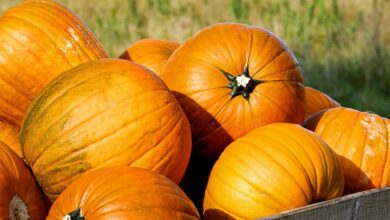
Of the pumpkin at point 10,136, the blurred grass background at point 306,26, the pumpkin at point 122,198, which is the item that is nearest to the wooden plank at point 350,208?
the pumpkin at point 122,198

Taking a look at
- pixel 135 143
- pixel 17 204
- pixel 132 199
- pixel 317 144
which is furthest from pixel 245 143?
pixel 17 204

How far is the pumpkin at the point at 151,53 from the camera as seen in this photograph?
3.28m

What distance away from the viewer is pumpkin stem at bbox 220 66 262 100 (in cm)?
268

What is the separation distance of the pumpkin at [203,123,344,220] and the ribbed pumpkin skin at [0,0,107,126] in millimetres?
817

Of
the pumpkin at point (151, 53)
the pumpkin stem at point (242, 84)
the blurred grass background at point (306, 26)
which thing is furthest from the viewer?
the blurred grass background at point (306, 26)

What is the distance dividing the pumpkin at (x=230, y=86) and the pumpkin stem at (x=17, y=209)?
2.66 ft

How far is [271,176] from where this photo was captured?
7.66ft

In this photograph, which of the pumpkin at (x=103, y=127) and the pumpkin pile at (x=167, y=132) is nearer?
the pumpkin pile at (x=167, y=132)

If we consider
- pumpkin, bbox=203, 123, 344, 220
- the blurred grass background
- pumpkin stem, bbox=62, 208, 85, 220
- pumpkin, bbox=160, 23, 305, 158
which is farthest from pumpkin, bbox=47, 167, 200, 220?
the blurred grass background

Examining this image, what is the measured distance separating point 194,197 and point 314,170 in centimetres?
60

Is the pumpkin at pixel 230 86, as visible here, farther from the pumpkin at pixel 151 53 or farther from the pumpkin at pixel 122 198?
the pumpkin at pixel 122 198

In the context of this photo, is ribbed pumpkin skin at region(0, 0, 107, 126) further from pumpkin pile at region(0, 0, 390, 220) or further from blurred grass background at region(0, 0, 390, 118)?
blurred grass background at region(0, 0, 390, 118)

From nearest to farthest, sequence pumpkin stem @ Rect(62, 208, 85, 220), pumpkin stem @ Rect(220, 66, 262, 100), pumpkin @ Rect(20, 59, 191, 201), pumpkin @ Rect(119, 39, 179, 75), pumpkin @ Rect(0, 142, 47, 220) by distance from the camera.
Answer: pumpkin stem @ Rect(62, 208, 85, 220) < pumpkin @ Rect(0, 142, 47, 220) < pumpkin @ Rect(20, 59, 191, 201) < pumpkin stem @ Rect(220, 66, 262, 100) < pumpkin @ Rect(119, 39, 179, 75)

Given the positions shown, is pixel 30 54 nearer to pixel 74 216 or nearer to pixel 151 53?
pixel 151 53
